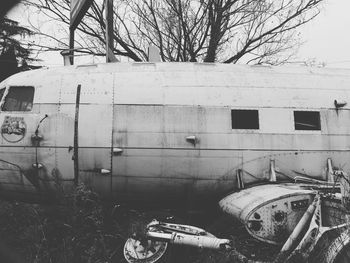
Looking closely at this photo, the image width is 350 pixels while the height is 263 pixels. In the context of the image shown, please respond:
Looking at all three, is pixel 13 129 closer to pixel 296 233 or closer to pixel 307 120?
pixel 296 233

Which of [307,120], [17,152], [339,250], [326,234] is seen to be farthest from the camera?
[307,120]

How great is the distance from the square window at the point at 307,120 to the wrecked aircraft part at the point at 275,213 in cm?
177

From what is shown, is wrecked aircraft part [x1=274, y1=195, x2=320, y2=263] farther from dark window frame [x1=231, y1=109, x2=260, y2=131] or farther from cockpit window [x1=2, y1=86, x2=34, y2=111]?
cockpit window [x1=2, y1=86, x2=34, y2=111]

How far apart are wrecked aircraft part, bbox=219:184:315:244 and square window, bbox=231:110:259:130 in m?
1.64

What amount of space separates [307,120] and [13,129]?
5996 millimetres

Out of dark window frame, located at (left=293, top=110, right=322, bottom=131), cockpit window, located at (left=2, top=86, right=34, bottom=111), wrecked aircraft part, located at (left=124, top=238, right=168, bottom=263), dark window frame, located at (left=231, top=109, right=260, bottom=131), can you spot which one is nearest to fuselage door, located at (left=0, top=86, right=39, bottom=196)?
cockpit window, located at (left=2, top=86, right=34, bottom=111)

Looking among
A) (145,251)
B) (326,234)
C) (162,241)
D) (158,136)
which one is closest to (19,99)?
(158,136)

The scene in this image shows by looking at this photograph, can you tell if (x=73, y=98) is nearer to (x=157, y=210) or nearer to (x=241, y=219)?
(x=157, y=210)

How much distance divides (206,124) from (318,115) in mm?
2423

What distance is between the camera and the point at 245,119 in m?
7.73

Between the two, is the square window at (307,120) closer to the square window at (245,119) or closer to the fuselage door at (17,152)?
the square window at (245,119)

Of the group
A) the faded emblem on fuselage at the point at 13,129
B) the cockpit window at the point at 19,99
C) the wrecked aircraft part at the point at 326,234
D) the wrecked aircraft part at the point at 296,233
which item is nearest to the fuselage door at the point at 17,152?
the faded emblem on fuselage at the point at 13,129

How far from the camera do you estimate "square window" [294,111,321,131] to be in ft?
25.8

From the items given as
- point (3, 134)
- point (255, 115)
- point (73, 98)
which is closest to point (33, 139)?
point (3, 134)
